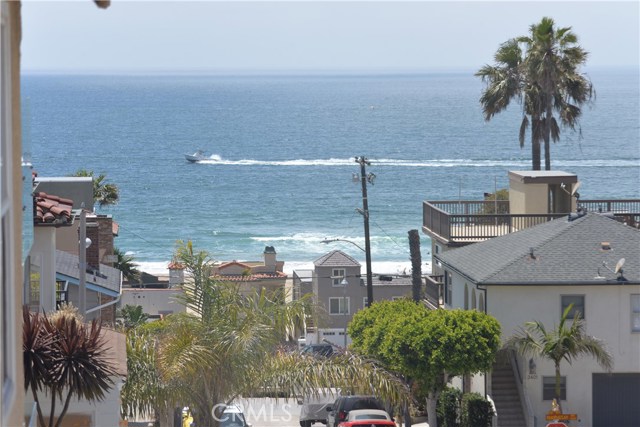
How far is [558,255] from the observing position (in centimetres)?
3316

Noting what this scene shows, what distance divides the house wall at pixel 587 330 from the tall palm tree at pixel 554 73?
20372 millimetres

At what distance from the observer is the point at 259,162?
16875 cm

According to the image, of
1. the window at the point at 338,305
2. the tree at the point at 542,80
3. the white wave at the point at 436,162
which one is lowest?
the window at the point at 338,305

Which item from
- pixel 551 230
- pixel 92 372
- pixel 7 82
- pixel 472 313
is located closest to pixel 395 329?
pixel 472 313

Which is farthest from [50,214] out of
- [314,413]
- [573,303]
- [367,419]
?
[573,303]

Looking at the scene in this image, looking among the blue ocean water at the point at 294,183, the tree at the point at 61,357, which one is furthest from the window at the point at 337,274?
the tree at the point at 61,357

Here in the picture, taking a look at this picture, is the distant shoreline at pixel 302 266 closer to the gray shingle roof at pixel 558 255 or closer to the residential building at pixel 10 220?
the gray shingle roof at pixel 558 255

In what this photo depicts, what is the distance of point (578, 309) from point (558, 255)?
5.73ft

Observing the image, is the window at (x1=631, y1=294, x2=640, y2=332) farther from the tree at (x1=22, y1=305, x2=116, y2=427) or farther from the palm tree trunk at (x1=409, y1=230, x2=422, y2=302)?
the tree at (x1=22, y1=305, x2=116, y2=427)

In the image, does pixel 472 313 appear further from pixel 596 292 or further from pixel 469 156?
pixel 469 156

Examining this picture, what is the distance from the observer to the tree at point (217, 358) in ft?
62.5

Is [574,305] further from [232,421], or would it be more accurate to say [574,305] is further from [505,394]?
[232,421]

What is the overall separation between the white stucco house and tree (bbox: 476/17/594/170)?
64.4 feet

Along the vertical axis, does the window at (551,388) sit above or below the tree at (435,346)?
below
